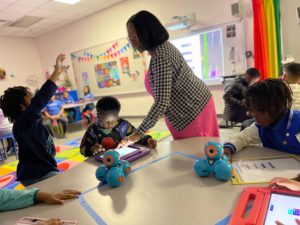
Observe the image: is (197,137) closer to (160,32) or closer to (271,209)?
(160,32)

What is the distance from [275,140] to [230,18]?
11.2ft

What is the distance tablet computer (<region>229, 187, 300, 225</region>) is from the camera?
0.60 metres

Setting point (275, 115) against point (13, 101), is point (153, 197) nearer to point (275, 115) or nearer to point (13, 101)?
point (275, 115)

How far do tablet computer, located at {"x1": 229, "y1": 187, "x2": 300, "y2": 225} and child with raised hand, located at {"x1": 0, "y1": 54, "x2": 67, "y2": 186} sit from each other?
3.95 feet

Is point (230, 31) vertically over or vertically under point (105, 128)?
over

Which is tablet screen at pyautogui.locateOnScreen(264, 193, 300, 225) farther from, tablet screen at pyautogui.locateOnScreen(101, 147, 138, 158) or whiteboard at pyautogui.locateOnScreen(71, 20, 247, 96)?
whiteboard at pyautogui.locateOnScreen(71, 20, 247, 96)

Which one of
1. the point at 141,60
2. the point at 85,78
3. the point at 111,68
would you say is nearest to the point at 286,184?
the point at 141,60

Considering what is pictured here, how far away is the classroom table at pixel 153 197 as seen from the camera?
733 millimetres

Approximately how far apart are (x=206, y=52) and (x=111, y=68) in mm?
2436

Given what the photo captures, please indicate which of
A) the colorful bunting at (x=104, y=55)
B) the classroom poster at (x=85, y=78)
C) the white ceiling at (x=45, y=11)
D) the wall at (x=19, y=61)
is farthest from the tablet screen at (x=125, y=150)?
the wall at (x=19, y=61)

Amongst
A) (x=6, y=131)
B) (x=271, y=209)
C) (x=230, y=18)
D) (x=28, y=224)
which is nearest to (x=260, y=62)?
(x=230, y=18)

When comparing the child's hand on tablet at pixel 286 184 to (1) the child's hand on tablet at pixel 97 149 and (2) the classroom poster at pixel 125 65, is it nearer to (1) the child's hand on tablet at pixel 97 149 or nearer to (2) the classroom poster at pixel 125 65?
→ (1) the child's hand on tablet at pixel 97 149

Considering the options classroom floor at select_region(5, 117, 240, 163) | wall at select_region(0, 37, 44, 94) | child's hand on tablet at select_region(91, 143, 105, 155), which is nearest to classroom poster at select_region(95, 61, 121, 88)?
classroom floor at select_region(5, 117, 240, 163)

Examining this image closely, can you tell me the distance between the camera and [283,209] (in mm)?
630
